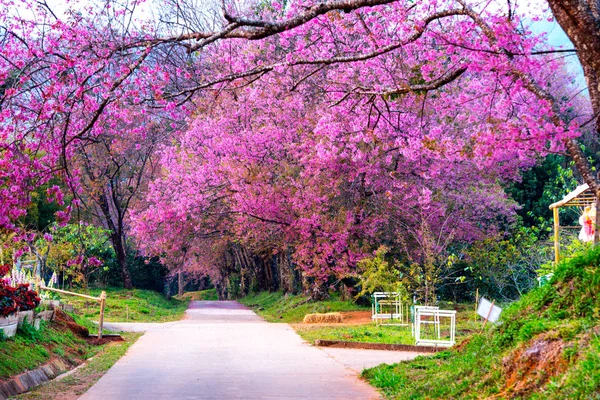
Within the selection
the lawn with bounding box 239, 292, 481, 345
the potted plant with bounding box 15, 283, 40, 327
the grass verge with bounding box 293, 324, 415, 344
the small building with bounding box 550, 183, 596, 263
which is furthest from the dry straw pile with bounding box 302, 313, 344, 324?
the potted plant with bounding box 15, 283, 40, 327

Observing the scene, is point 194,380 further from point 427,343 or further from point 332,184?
point 332,184

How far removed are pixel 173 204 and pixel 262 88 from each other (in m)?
5.56

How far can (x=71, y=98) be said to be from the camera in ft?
30.9

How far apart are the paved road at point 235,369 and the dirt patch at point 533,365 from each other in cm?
245

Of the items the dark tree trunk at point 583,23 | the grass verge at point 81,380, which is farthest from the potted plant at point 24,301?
the dark tree trunk at point 583,23

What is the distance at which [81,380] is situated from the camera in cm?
1040

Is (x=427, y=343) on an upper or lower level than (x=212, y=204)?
lower

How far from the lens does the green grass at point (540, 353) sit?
5418mm

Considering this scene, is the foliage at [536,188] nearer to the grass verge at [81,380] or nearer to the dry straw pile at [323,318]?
the dry straw pile at [323,318]

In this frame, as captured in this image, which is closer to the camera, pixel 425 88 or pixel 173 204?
pixel 425 88

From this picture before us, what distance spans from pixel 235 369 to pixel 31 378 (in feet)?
9.45

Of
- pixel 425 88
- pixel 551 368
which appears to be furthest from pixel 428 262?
pixel 551 368

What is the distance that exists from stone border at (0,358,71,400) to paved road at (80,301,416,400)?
0.83 meters

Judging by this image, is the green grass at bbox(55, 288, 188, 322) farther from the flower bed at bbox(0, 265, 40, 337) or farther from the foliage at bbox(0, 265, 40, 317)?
the foliage at bbox(0, 265, 40, 317)
